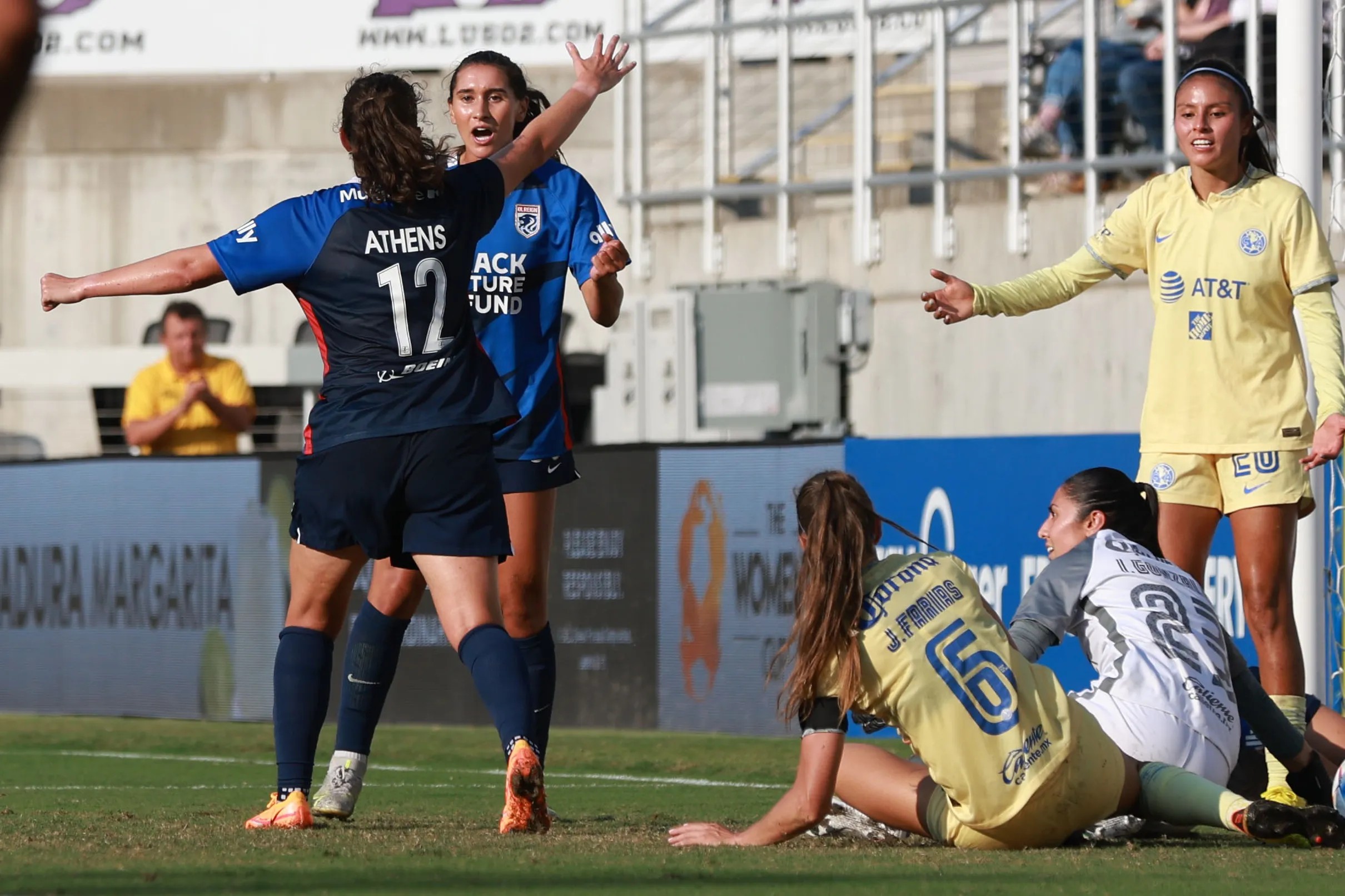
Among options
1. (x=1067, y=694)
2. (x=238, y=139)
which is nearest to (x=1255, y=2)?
(x=1067, y=694)

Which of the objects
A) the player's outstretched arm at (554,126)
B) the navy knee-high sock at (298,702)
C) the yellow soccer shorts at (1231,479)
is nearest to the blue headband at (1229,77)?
the yellow soccer shorts at (1231,479)

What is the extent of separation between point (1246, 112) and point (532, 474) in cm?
228

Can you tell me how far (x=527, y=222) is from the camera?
20.4 ft

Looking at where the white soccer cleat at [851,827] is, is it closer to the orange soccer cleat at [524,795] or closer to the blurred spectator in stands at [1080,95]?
the orange soccer cleat at [524,795]

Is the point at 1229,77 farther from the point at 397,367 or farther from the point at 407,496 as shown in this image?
the point at 407,496

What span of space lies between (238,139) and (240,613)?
33.1 feet

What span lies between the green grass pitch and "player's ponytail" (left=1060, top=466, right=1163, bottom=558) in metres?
0.80

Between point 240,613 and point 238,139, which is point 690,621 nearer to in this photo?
point 240,613

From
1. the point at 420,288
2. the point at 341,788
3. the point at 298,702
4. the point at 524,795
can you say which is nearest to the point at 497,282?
the point at 420,288

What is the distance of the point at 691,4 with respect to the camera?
52.7 ft

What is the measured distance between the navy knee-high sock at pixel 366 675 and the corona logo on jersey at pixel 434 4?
15.1 m

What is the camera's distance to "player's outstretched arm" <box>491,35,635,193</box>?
218 inches

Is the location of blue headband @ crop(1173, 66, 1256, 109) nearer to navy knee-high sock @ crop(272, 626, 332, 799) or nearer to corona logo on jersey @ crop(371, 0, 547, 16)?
navy knee-high sock @ crop(272, 626, 332, 799)

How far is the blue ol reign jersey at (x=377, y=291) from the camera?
5.21 meters
